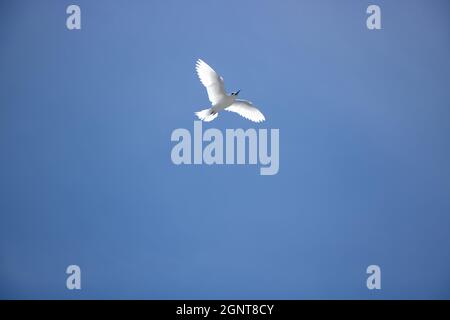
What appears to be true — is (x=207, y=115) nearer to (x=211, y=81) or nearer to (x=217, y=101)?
(x=217, y=101)

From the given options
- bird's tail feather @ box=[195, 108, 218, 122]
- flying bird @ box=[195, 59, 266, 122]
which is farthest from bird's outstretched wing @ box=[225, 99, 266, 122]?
bird's tail feather @ box=[195, 108, 218, 122]

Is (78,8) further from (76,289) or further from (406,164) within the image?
(406,164)

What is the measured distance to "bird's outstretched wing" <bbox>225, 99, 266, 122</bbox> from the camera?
334 centimetres

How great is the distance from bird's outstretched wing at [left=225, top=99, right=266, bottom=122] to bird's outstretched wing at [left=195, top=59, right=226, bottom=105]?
107mm

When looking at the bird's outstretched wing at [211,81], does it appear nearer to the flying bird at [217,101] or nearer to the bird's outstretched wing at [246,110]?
the flying bird at [217,101]

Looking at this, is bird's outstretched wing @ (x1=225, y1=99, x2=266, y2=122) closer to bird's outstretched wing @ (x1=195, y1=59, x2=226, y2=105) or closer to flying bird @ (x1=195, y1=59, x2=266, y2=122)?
flying bird @ (x1=195, y1=59, x2=266, y2=122)

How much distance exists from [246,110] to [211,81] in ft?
0.91

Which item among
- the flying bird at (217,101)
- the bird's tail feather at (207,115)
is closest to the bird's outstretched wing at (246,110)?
the flying bird at (217,101)

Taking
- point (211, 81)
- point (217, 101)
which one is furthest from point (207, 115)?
point (211, 81)

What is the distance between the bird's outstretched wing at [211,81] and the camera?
3.28 metres

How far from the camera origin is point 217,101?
333cm

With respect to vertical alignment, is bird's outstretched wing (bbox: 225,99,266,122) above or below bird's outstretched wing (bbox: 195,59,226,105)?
below
